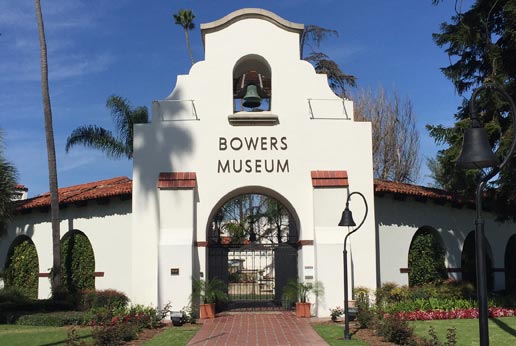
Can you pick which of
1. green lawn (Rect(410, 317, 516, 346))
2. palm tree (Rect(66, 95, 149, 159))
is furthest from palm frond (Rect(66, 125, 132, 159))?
green lawn (Rect(410, 317, 516, 346))

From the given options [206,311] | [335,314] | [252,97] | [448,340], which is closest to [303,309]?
[335,314]

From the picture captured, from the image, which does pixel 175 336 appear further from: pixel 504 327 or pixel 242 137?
pixel 504 327

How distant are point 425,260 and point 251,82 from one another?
8.81 meters

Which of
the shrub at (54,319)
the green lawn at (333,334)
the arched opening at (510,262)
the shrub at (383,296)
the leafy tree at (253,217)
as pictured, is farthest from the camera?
the leafy tree at (253,217)

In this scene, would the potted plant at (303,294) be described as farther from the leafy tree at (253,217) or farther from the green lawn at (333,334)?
the leafy tree at (253,217)

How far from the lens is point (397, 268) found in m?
20.3

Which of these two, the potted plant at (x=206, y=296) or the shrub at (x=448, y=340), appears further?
the potted plant at (x=206, y=296)

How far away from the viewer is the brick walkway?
43.4 ft

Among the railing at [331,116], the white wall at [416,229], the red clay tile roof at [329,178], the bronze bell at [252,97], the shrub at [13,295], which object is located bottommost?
the shrub at [13,295]

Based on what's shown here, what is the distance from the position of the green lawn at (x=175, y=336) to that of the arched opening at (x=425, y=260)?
28.0 ft

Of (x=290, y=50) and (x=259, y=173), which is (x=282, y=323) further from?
(x=290, y=50)

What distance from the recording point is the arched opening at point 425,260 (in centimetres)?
2072

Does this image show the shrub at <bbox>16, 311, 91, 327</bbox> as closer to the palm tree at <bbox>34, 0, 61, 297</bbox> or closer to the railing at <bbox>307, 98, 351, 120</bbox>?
the palm tree at <bbox>34, 0, 61, 297</bbox>

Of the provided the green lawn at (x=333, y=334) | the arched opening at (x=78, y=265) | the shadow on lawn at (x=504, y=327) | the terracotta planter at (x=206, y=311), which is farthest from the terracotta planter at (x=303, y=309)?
the arched opening at (x=78, y=265)
